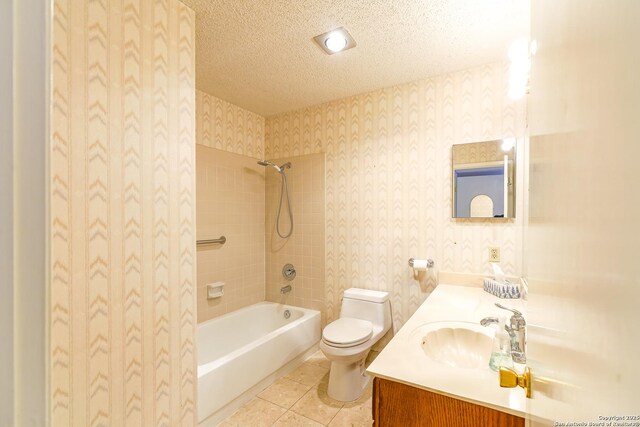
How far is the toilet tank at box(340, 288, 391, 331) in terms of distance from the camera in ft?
7.17

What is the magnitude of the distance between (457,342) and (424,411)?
20.7 inches

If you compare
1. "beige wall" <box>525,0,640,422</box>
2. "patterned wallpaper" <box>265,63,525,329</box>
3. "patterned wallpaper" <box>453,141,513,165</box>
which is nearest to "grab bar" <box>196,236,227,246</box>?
"patterned wallpaper" <box>265,63,525,329</box>

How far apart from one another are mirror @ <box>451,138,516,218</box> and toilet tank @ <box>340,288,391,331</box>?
834 mm

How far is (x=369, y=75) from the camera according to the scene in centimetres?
209

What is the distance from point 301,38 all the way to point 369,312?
191 centimetres

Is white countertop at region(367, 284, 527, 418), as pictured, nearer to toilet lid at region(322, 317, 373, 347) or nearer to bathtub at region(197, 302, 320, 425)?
toilet lid at region(322, 317, 373, 347)

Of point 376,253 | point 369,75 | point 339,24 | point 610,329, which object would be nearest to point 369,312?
point 376,253

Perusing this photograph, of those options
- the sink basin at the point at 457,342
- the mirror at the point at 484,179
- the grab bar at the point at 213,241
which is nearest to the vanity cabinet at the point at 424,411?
the sink basin at the point at 457,342

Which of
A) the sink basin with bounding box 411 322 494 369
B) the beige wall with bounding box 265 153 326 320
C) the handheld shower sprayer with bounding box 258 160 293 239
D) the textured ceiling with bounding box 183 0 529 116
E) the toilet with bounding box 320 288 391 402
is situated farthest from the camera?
the handheld shower sprayer with bounding box 258 160 293 239

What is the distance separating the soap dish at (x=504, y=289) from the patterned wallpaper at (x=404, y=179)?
0.17 meters

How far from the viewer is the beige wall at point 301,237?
8.64 feet

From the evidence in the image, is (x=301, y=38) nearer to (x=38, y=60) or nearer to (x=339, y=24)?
(x=339, y=24)

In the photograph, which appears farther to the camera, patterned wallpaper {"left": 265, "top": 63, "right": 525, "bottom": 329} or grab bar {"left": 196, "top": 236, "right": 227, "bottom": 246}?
grab bar {"left": 196, "top": 236, "right": 227, "bottom": 246}

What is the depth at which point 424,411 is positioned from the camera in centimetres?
89
